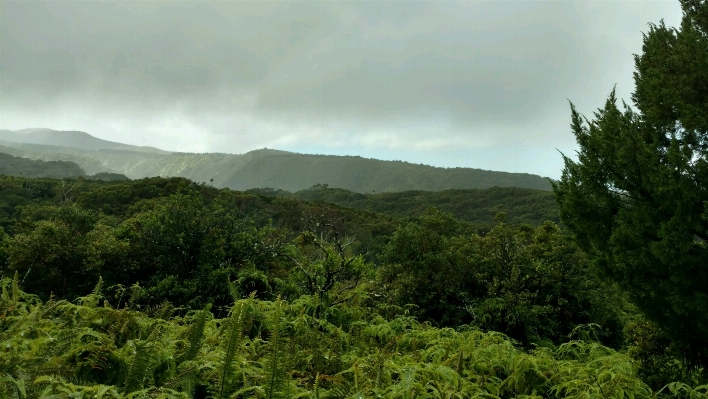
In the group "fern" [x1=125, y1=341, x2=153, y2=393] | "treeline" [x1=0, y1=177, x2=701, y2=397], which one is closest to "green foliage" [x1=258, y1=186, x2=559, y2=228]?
"treeline" [x1=0, y1=177, x2=701, y2=397]

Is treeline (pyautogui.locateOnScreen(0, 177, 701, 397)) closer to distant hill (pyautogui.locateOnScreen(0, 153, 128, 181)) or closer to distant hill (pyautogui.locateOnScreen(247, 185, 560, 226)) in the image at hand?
distant hill (pyautogui.locateOnScreen(247, 185, 560, 226))

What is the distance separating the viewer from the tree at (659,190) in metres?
5.01

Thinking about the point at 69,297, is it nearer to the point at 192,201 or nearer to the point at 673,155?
the point at 192,201

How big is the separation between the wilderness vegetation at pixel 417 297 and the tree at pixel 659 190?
25 mm

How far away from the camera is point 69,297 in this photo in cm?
822

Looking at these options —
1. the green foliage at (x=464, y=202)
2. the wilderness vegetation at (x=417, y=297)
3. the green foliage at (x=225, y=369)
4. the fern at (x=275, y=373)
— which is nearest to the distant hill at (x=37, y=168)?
the green foliage at (x=464, y=202)

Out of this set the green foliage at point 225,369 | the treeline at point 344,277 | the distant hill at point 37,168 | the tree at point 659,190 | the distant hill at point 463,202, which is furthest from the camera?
the distant hill at point 37,168

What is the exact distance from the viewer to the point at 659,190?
506 cm

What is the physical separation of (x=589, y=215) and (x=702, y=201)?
1.45 m

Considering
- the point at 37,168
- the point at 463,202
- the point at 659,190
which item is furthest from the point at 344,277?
the point at 37,168

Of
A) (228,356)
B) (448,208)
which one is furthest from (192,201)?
(448,208)

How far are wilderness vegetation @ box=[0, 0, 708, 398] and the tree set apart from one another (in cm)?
2

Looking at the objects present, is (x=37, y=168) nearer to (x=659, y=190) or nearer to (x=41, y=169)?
(x=41, y=169)

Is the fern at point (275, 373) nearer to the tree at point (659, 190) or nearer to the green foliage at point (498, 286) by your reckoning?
the tree at point (659, 190)
